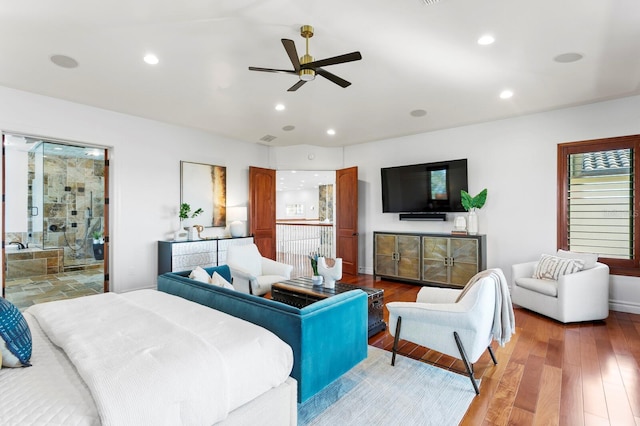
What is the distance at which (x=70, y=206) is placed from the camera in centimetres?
778

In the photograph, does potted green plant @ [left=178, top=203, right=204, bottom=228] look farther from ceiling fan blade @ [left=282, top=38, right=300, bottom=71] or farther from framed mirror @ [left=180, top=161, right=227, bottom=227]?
ceiling fan blade @ [left=282, top=38, right=300, bottom=71]

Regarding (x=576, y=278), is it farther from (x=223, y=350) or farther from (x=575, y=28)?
(x=223, y=350)

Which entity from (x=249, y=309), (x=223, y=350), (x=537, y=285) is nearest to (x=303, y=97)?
(x=249, y=309)

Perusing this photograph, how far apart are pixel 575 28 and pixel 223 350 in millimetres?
3690

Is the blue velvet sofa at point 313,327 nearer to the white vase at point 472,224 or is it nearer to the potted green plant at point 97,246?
the white vase at point 472,224

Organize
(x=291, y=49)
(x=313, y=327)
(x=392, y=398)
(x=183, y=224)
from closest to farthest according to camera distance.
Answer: (x=313, y=327) → (x=392, y=398) → (x=291, y=49) → (x=183, y=224)

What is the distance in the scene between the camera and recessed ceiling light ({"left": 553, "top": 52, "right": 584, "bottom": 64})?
3.20m

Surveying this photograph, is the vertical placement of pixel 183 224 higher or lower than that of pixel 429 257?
higher

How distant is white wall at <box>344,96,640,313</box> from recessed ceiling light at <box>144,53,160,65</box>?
15.0ft

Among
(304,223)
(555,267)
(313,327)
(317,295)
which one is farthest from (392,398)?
(304,223)

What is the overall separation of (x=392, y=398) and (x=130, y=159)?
16.5ft

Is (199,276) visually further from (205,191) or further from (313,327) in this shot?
(205,191)

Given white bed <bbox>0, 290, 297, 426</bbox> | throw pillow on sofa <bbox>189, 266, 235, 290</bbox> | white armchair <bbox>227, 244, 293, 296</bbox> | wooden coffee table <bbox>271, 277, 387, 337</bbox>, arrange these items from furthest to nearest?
1. white armchair <bbox>227, 244, 293, 296</bbox>
2. wooden coffee table <bbox>271, 277, 387, 337</bbox>
3. throw pillow on sofa <bbox>189, 266, 235, 290</bbox>
4. white bed <bbox>0, 290, 297, 426</bbox>

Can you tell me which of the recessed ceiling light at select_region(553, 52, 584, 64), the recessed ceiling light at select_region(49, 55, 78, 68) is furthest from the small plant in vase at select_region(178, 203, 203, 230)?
the recessed ceiling light at select_region(553, 52, 584, 64)
